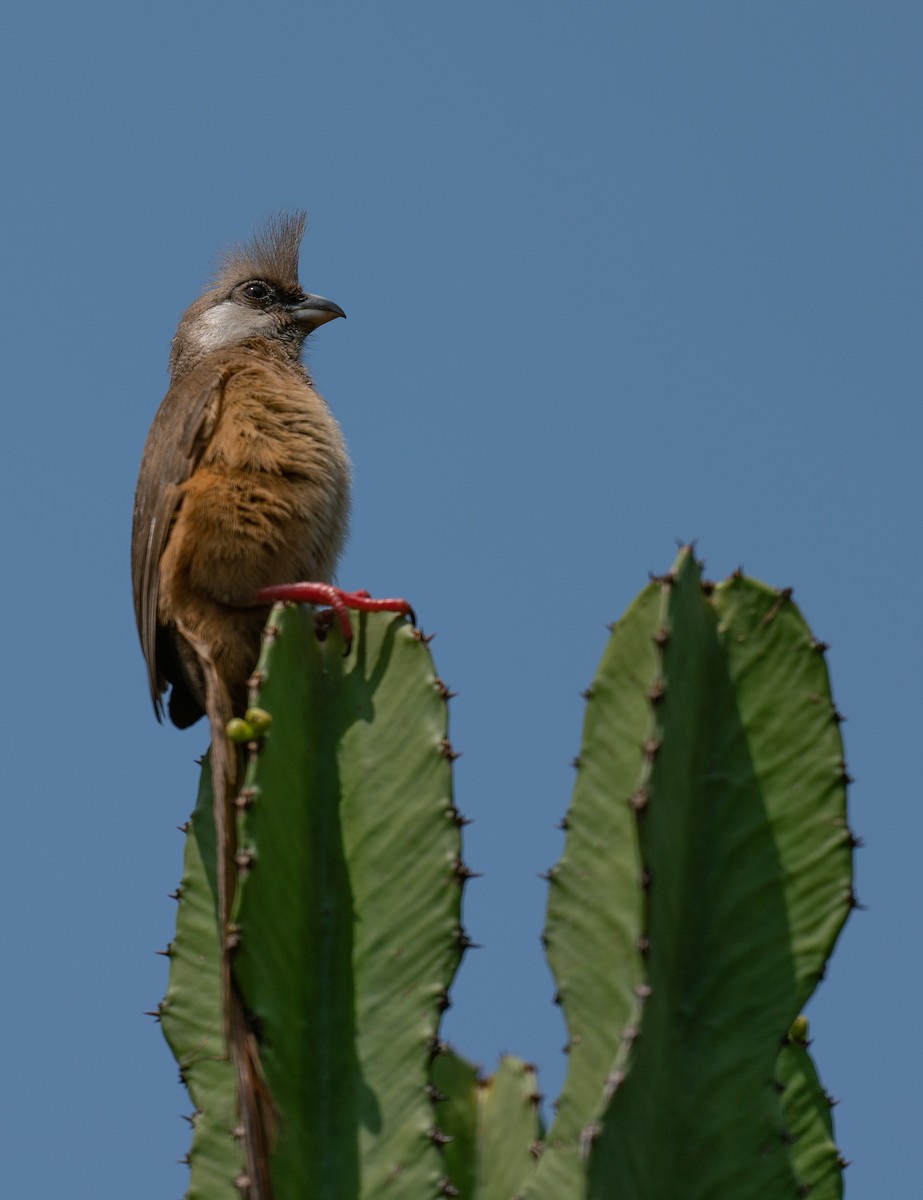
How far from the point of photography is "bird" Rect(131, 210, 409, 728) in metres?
4.63

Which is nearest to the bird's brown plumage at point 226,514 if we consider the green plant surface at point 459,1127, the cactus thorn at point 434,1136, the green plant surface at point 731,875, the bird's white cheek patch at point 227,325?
the bird's white cheek patch at point 227,325

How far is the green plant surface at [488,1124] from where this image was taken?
3621mm

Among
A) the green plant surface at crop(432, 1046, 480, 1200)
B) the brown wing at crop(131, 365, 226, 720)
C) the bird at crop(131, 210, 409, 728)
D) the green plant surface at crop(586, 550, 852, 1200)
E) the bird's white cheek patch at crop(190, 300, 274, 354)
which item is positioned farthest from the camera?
the bird's white cheek patch at crop(190, 300, 274, 354)

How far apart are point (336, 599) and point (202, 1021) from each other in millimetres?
1132

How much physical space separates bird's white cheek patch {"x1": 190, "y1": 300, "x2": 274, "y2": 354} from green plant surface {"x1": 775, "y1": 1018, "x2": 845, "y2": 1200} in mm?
3746

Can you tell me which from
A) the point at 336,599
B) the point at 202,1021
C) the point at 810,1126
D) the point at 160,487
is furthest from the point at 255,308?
the point at 810,1126

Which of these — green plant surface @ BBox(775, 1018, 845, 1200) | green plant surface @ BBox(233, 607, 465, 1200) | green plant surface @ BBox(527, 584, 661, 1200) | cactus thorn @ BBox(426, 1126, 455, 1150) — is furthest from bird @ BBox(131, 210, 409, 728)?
green plant surface @ BBox(775, 1018, 845, 1200)

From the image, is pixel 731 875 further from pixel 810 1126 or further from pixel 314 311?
pixel 314 311

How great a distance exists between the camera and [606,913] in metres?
3.05

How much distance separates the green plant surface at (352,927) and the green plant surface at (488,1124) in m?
0.38

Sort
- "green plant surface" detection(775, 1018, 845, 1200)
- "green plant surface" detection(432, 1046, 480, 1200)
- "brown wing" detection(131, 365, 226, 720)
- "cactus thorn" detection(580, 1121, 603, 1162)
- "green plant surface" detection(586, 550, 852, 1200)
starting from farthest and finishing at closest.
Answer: "brown wing" detection(131, 365, 226, 720) → "green plant surface" detection(432, 1046, 480, 1200) → "green plant surface" detection(775, 1018, 845, 1200) → "green plant surface" detection(586, 550, 852, 1200) → "cactus thorn" detection(580, 1121, 603, 1162)

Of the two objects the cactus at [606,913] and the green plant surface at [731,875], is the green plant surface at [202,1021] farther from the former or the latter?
the green plant surface at [731,875]

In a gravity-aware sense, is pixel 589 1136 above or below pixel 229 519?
below

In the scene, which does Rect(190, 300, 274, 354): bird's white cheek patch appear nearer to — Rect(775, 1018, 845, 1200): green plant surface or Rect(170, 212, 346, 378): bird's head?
Rect(170, 212, 346, 378): bird's head
